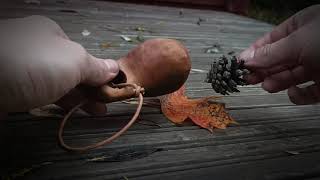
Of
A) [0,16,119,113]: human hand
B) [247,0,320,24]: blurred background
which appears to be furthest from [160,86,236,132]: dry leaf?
[247,0,320,24]: blurred background

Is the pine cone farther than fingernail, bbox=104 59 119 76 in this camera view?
Yes

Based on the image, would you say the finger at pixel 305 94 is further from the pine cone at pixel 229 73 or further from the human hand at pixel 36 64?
the human hand at pixel 36 64

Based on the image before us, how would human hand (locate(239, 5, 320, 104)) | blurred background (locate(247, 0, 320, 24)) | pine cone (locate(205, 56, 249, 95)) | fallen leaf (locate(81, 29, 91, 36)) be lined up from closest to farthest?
human hand (locate(239, 5, 320, 104)), pine cone (locate(205, 56, 249, 95)), fallen leaf (locate(81, 29, 91, 36)), blurred background (locate(247, 0, 320, 24))

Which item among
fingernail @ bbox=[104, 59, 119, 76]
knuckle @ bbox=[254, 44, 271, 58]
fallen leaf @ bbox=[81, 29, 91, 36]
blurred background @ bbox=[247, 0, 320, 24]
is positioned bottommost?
blurred background @ bbox=[247, 0, 320, 24]

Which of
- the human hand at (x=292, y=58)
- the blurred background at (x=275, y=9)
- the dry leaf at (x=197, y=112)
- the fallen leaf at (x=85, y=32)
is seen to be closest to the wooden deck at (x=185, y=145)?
the dry leaf at (x=197, y=112)

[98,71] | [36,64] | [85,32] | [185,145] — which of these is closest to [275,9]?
[85,32]

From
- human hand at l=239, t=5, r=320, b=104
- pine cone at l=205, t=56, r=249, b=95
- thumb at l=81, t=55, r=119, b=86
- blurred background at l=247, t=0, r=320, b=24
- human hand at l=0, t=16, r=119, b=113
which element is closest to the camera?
human hand at l=0, t=16, r=119, b=113

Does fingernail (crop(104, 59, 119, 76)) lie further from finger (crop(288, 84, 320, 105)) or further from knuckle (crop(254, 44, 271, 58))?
finger (crop(288, 84, 320, 105))
